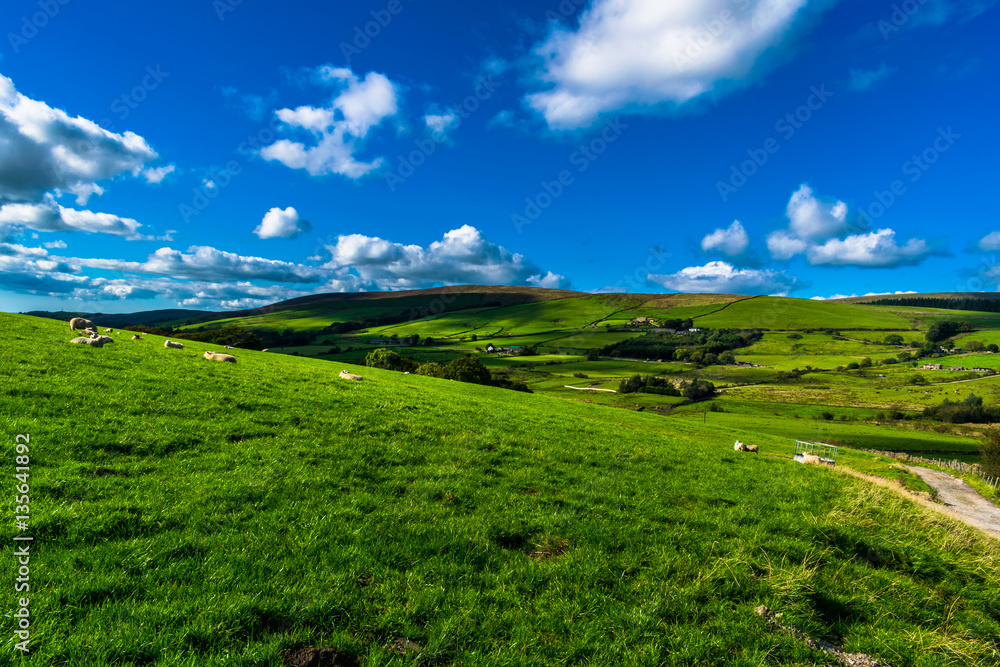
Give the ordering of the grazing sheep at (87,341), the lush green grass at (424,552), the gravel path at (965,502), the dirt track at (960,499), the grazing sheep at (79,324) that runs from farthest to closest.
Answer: the grazing sheep at (79,324) < the gravel path at (965,502) < the grazing sheep at (87,341) < the dirt track at (960,499) < the lush green grass at (424,552)

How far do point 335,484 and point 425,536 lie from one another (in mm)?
3133

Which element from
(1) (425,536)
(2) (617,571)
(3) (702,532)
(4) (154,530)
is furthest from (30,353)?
(3) (702,532)

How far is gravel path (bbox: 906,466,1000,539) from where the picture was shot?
22.2 meters

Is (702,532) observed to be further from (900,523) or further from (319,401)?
(319,401)

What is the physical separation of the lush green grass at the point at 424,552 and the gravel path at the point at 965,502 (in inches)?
571

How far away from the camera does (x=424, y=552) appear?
778 cm

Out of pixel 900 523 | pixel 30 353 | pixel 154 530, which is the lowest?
pixel 900 523

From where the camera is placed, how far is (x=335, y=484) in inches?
397

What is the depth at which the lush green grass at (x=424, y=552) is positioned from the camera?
568 centimetres

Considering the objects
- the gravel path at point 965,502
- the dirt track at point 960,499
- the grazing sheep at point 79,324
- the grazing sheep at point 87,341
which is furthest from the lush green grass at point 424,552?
the grazing sheep at point 79,324

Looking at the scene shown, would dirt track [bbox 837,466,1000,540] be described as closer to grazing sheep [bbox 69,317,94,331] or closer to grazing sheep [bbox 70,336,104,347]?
grazing sheep [bbox 70,336,104,347]

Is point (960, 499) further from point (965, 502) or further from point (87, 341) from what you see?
point (87, 341)

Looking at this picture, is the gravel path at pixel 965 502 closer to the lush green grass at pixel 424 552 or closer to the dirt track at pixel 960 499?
the dirt track at pixel 960 499

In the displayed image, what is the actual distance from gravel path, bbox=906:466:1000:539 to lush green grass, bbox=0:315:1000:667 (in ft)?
47.6
